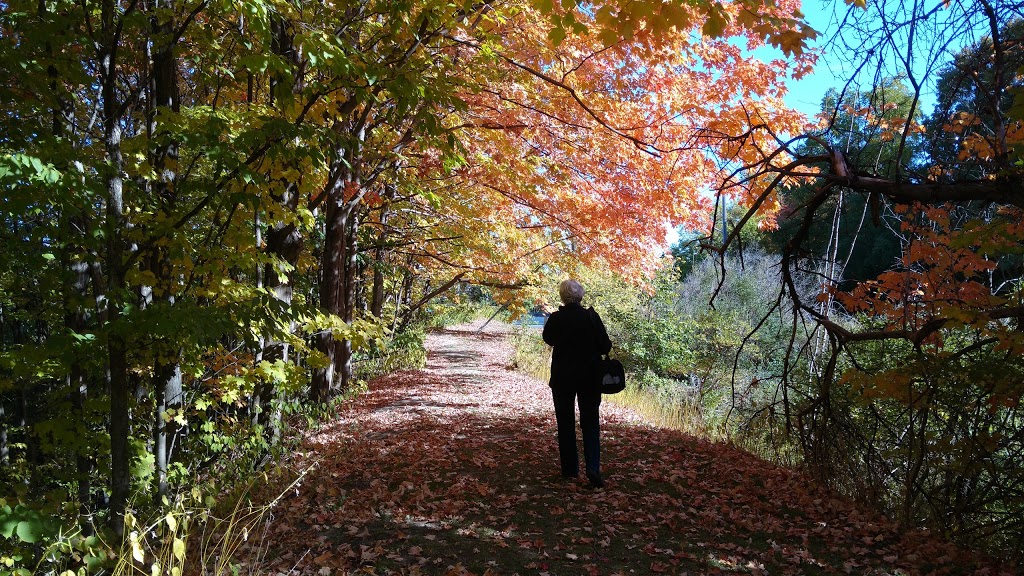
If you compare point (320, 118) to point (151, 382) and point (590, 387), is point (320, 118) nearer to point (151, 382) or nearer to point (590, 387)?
point (151, 382)

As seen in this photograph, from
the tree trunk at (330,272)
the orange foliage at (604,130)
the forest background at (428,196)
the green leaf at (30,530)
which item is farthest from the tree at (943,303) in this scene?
the tree trunk at (330,272)

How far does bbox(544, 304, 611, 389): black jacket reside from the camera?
4.95 m

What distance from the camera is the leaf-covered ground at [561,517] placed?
3.69 meters

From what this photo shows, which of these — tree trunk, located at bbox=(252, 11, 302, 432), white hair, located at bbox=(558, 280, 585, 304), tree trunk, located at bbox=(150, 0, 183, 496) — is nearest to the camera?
tree trunk, located at bbox=(150, 0, 183, 496)

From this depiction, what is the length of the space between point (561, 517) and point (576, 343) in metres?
1.42

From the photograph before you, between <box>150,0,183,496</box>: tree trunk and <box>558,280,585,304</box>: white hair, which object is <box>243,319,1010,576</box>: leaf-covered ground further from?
<box>558,280,585,304</box>: white hair

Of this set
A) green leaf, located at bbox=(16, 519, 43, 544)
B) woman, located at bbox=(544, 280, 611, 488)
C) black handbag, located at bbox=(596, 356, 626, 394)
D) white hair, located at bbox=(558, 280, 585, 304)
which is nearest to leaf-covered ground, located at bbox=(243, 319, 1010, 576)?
woman, located at bbox=(544, 280, 611, 488)

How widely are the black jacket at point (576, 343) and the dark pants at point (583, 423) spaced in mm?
103

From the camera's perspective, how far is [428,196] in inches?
320

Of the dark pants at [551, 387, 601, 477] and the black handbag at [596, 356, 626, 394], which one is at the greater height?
the black handbag at [596, 356, 626, 394]

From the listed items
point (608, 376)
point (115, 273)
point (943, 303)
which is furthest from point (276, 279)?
point (943, 303)

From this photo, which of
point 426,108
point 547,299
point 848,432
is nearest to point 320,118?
point 426,108

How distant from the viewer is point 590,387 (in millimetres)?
4961

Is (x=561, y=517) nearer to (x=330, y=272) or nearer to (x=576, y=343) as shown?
(x=576, y=343)
